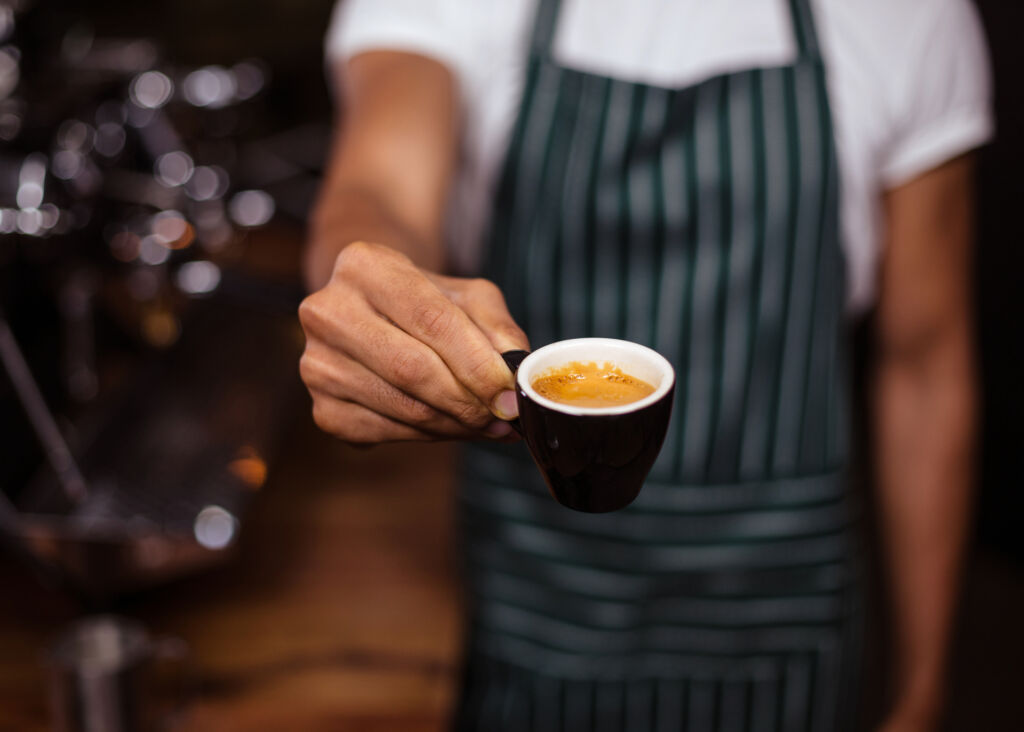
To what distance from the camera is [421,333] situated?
29.1 inches

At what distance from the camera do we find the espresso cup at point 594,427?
2.26 ft

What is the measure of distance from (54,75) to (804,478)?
6.10ft

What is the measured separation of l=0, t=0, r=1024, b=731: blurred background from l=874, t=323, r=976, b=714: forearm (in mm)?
773

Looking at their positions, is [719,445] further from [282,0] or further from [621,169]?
[282,0]

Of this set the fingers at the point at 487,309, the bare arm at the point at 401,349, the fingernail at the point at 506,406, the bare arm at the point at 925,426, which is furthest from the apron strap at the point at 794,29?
the fingernail at the point at 506,406

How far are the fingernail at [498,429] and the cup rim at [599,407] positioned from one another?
9cm

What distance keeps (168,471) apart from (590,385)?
3.04ft

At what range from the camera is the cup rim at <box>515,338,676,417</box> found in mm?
681

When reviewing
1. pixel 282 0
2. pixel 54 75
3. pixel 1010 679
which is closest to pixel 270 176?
pixel 54 75

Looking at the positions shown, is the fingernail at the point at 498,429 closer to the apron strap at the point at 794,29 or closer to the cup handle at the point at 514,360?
the cup handle at the point at 514,360

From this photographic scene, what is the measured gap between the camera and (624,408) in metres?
0.69

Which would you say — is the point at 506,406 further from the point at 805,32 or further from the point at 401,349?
the point at 805,32

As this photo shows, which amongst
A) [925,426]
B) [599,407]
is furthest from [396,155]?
[925,426]

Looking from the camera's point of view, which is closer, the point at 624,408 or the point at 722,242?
the point at 624,408
